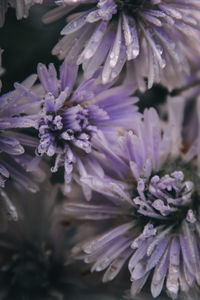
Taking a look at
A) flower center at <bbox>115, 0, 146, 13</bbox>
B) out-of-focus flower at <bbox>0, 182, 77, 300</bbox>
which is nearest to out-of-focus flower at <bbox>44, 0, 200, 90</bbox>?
flower center at <bbox>115, 0, 146, 13</bbox>

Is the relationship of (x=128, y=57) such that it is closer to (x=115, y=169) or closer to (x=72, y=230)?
(x=115, y=169)

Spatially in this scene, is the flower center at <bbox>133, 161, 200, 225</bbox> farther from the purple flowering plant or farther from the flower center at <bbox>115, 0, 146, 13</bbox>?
the flower center at <bbox>115, 0, 146, 13</bbox>

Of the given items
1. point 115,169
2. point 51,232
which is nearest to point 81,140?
point 115,169

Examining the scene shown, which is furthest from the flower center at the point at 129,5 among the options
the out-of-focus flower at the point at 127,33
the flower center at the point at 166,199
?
the flower center at the point at 166,199

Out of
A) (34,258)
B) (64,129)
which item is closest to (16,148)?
A: (64,129)

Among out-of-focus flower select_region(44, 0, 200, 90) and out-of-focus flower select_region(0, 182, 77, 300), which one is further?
out-of-focus flower select_region(0, 182, 77, 300)

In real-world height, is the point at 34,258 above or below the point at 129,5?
below

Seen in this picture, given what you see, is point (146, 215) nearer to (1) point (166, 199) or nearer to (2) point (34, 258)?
(1) point (166, 199)

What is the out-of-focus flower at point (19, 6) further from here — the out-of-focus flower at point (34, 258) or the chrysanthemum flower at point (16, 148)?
the out-of-focus flower at point (34, 258)
